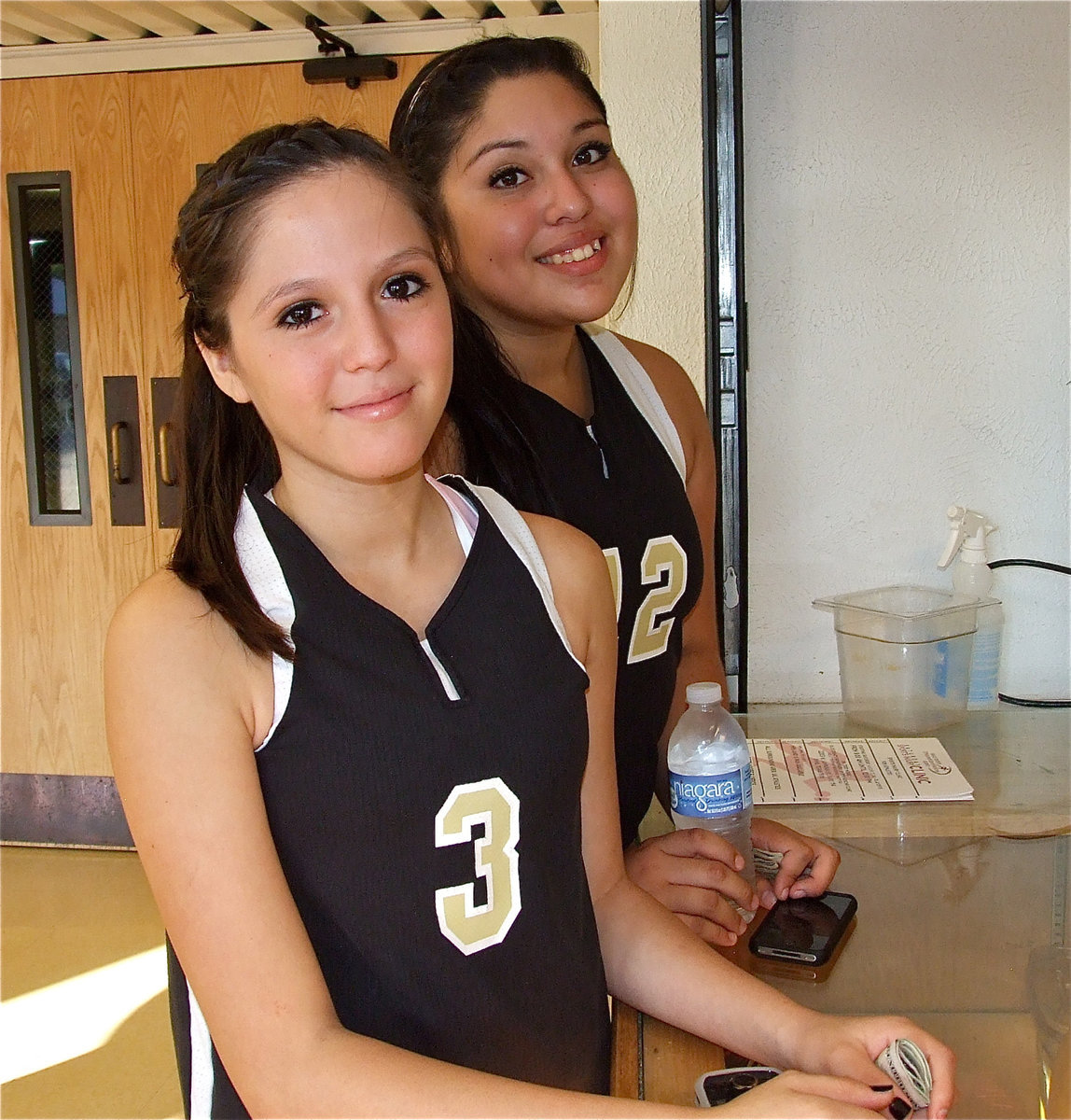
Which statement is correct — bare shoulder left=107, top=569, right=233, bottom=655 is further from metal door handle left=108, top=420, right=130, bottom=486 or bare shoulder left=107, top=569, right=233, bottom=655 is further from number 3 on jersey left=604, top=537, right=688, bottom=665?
metal door handle left=108, top=420, right=130, bottom=486

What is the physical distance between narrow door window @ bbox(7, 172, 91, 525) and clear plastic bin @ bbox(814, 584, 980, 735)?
2851mm

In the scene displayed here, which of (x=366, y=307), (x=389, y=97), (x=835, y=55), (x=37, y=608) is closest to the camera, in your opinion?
(x=366, y=307)

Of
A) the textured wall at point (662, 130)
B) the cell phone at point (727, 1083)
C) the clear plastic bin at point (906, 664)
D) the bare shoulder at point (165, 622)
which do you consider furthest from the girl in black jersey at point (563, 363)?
the textured wall at point (662, 130)

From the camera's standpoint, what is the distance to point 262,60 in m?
3.77

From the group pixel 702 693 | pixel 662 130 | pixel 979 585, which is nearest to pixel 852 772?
pixel 702 693

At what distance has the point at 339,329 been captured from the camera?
3.13 ft

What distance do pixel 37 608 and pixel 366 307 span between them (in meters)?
3.54

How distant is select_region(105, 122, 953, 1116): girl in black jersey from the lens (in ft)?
2.87

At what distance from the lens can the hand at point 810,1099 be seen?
2.67 feet

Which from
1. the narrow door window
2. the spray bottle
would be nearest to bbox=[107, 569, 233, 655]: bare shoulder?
the spray bottle

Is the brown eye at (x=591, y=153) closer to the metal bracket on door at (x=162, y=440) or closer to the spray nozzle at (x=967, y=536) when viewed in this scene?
the spray nozzle at (x=967, y=536)

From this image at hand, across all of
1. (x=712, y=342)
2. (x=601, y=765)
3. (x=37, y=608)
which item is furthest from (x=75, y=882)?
(x=601, y=765)

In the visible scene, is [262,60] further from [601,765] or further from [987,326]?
[601,765]

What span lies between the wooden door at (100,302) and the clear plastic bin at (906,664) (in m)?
2.47
